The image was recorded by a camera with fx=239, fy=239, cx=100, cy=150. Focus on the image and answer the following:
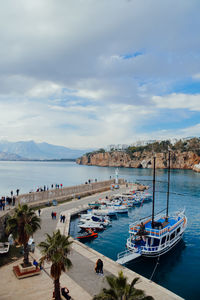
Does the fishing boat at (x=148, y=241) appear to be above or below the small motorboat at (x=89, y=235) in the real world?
above

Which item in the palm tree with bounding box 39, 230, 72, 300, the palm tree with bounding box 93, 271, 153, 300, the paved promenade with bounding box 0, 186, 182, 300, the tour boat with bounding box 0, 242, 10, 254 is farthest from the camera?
the tour boat with bounding box 0, 242, 10, 254

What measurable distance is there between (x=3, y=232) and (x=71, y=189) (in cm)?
2924

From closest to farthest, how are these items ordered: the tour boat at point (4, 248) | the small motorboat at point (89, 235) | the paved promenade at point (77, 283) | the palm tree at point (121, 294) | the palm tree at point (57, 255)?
the palm tree at point (121, 294), the palm tree at point (57, 255), the paved promenade at point (77, 283), the tour boat at point (4, 248), the small motorboat at point (89, 235)

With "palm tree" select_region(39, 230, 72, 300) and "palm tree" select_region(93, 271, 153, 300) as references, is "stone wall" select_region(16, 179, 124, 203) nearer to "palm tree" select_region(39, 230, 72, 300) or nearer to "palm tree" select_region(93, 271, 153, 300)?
"palm tree" select_region(39, 230, 72, 300)

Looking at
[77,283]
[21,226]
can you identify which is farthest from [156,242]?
[21,226]

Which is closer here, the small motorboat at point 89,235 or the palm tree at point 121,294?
the palm tree at point 121,294

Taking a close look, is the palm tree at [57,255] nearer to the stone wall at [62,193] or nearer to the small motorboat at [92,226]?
the small motorboat at [92,226]

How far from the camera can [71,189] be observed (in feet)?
190

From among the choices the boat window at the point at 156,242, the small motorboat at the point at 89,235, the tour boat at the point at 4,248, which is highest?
the tour boat at the point at 4,248

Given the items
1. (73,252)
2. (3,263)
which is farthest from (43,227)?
(3,263)

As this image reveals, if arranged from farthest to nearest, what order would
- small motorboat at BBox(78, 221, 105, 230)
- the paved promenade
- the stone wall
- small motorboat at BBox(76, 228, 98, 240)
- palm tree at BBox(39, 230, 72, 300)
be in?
the stone wall, small motorboat at BBox(78, 221, 105, 230), small motorboat at BBox(76, 228, 98, 240), the paved promenade, palm tree at BBox(39, 230, 72, 300)

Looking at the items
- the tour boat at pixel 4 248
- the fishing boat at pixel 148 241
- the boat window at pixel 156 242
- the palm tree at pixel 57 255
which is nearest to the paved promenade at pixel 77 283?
the tour boat at pixel 4 248

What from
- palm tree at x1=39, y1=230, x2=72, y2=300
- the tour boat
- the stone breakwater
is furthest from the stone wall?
palm tree at x1=39, y1=230, x2=72, y2=300

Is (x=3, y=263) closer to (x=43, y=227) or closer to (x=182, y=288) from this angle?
Result: (x=43, y=227)
